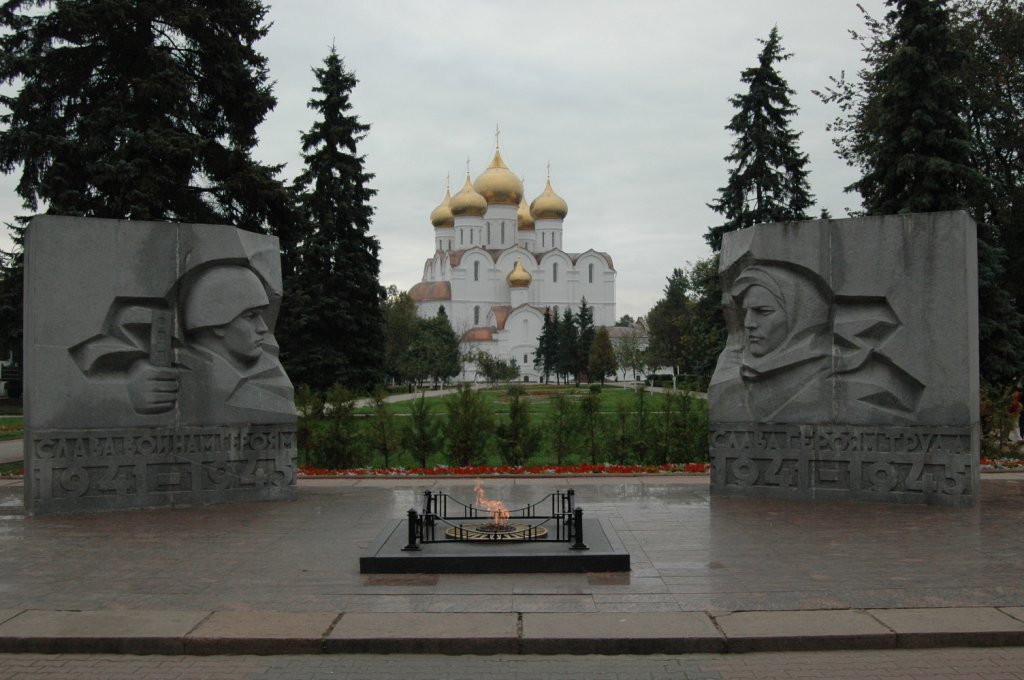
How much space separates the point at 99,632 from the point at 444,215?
103023 mm

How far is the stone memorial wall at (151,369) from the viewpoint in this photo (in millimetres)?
10656

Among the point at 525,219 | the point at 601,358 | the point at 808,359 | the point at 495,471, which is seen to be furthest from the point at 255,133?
the point at 525,219

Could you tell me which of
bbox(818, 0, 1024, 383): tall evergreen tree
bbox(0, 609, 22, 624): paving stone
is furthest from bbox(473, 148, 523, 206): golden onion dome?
bbox(0, 609, 22, 624): paving stone

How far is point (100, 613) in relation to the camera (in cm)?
645

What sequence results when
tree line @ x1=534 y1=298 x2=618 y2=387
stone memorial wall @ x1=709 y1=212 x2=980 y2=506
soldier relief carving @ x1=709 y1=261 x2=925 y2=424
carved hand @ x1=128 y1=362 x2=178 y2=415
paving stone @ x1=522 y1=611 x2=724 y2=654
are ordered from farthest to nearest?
1. tree line @ x1=534 y1=298 x2=618 y2=387
2. soldier relief carving @ x1=709 y1=261 x2=925 y2=424
3. carved hand @ x1=128 y1=362 x2=178 y2=415
4. stone memorial wall @ x1=709 y1=212 x2=980 y2=506
5. paving stone @ x1=522 y1=611 x2=724 y2=654

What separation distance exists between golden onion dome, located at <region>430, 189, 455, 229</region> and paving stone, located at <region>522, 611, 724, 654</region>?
4004 inches

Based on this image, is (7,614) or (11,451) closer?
(7,614)

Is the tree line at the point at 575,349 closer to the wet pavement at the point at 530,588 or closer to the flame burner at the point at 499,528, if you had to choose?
the wet pavement at the point at 530,588

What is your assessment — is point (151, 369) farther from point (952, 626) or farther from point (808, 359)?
point (952, 626)

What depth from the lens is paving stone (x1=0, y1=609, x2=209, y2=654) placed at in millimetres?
5934

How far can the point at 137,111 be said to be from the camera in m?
21.5

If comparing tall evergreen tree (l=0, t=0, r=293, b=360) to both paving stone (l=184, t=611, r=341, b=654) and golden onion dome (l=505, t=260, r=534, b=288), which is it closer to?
paving stone (l=184, t=611, r=341, b=654)

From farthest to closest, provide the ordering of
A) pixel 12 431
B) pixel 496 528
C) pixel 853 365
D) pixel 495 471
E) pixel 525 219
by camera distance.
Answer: pixel 525 219, pixel 12 431, pixel 495 471, pixel 853 365, pixel 496 528

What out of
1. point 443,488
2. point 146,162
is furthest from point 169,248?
point 146,162
